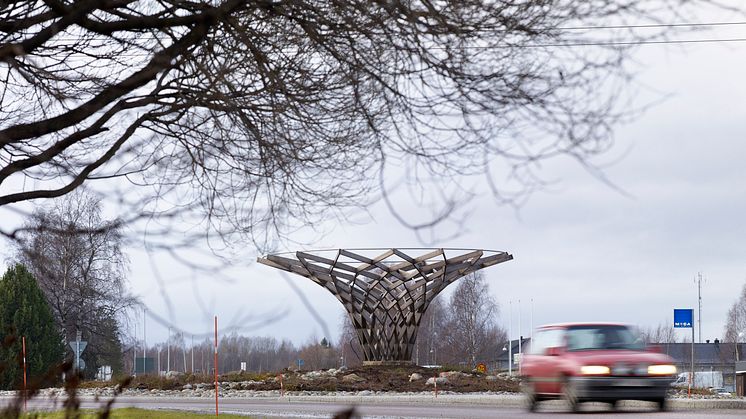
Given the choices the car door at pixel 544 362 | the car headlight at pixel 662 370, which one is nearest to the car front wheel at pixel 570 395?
the car door at pixel 544 362

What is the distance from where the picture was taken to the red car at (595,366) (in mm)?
15750

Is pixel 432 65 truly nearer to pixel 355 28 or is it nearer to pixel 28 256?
pixel 355 28

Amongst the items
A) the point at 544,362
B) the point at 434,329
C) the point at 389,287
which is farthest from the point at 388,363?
the point at 434,329

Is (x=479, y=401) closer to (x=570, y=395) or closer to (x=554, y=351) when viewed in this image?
(x=554, y=351)

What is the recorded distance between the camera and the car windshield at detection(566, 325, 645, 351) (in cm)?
1659

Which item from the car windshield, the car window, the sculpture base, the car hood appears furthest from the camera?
the sculpture base

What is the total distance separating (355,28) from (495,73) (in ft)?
2.46

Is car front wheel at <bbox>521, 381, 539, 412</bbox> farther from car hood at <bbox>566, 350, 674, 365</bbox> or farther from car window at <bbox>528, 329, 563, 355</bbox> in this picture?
car hood at <bbox>566, 350, 674, 365</bbox>

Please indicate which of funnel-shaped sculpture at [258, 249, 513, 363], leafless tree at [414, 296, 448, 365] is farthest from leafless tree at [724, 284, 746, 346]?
funnel-shaped sculpture at [258, 249, 513, 363]

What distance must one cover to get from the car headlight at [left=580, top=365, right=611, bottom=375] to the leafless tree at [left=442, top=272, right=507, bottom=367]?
170 feet

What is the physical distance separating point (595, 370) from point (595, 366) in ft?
0.18

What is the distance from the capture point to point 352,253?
132 ft

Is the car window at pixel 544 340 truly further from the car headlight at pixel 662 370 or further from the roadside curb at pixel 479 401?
the car headlight at pixel 662 370

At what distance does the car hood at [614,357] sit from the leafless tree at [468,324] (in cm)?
5148
